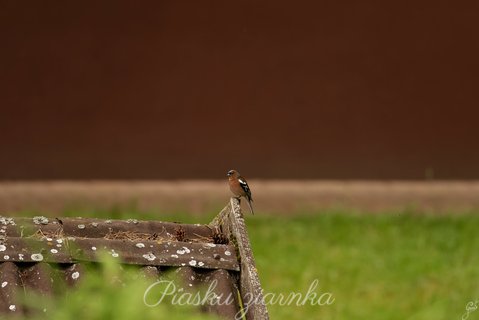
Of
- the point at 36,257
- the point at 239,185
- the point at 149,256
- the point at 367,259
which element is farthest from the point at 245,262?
the point at 367,259

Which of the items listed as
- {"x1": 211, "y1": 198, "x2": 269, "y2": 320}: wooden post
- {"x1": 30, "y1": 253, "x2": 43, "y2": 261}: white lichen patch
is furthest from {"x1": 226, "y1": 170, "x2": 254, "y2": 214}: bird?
{"x1": 30, "y1": 253, "x2": 43, "y2": 261}: white lichen patch

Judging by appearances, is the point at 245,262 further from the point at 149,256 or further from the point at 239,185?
the point at 239,185

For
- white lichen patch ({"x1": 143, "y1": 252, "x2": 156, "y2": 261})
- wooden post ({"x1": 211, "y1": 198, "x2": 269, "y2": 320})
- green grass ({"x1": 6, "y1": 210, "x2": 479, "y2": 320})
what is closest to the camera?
wooden post ({"x1": 211, "y1": 198, "x2": 269, "y2": 320})

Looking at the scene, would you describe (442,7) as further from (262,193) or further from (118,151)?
(118,151)

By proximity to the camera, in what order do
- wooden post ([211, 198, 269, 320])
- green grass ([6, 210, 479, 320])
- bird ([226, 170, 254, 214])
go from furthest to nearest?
green grass ([6, 210, 479, 320]) → bird ([226, 170, 254, 214]) → wooden post ([211, 198, 269, 320])

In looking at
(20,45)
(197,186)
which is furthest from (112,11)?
(197,186)

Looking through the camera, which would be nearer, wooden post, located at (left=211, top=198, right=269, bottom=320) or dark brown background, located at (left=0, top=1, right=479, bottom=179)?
wooden post, located at (left=211, top=198, right=269, bottom=320)

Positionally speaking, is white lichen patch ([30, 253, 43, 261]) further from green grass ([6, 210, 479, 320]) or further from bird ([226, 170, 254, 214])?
green grass ([6, 210, 479, 320])

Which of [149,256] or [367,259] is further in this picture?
[367,259]

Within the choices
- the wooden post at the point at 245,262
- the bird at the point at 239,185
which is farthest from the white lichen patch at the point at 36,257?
the bird at the point at 239,185
